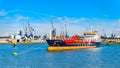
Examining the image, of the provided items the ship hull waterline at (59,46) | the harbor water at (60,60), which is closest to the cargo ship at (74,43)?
the ship hull waterline at (59,46)

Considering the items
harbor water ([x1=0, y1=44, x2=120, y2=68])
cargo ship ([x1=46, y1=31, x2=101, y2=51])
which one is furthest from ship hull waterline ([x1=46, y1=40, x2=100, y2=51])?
harbor water ([x1=0, y1=44, x2=120, y2=68])

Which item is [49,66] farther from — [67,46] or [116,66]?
[67,46]

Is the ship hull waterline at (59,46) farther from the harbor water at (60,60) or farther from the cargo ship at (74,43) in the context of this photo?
the harbor water at (60,60)

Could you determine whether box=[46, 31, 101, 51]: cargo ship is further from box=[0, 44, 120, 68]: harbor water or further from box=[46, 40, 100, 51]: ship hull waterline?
box=[0, 44, 120, 68]: harbor water

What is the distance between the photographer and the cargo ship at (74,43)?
129 metres

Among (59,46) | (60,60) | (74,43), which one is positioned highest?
(74,43)

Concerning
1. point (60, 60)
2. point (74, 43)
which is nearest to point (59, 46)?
point (74, 43)

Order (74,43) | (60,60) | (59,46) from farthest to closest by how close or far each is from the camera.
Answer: (74,43) < (59,46) < (60,60)

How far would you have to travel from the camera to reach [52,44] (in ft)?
424

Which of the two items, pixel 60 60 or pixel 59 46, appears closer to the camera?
pixel 60 60

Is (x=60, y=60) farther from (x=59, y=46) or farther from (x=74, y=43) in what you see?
(x=74, y=43)

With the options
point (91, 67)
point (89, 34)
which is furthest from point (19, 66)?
point (89, 34)

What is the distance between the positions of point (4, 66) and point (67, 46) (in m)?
69.0

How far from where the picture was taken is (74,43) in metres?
142
